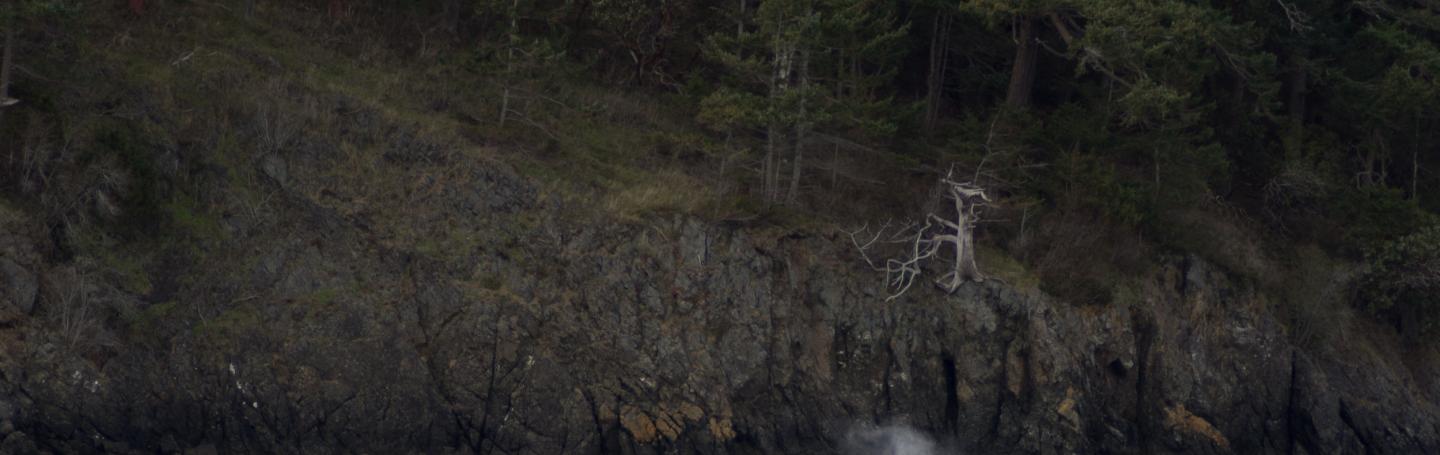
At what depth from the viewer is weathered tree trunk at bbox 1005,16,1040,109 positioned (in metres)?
32.7

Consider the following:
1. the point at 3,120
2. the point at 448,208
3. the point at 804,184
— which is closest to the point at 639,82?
the point at 804,184

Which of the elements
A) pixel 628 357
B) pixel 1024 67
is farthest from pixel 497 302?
pixel 1024 67

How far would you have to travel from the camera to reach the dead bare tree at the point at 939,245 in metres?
29.7

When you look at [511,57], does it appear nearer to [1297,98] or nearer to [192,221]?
[192,221]

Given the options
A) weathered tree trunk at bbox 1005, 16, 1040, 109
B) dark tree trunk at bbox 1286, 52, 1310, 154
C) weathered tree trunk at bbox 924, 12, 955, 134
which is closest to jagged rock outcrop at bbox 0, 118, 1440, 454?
weathered tree trunk at bbox 1005, 16, 1040, 109

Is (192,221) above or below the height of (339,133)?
below

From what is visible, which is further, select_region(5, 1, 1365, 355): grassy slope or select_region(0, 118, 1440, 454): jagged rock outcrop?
select_region(5, 1, 1365, 355): grassy slope

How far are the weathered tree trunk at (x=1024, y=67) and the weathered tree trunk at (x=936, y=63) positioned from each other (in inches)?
80.3

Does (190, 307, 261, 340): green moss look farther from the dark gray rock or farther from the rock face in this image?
the dark gray rock

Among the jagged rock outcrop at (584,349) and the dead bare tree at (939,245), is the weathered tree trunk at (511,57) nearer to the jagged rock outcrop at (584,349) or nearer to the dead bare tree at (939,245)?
the jagged rock outcrop at (584,349)

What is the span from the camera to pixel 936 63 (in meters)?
35.1

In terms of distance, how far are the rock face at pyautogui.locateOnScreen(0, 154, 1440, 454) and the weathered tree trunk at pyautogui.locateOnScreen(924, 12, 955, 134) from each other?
19.5ft

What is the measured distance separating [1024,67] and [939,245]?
4.63m

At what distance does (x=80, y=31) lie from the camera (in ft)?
87.7
